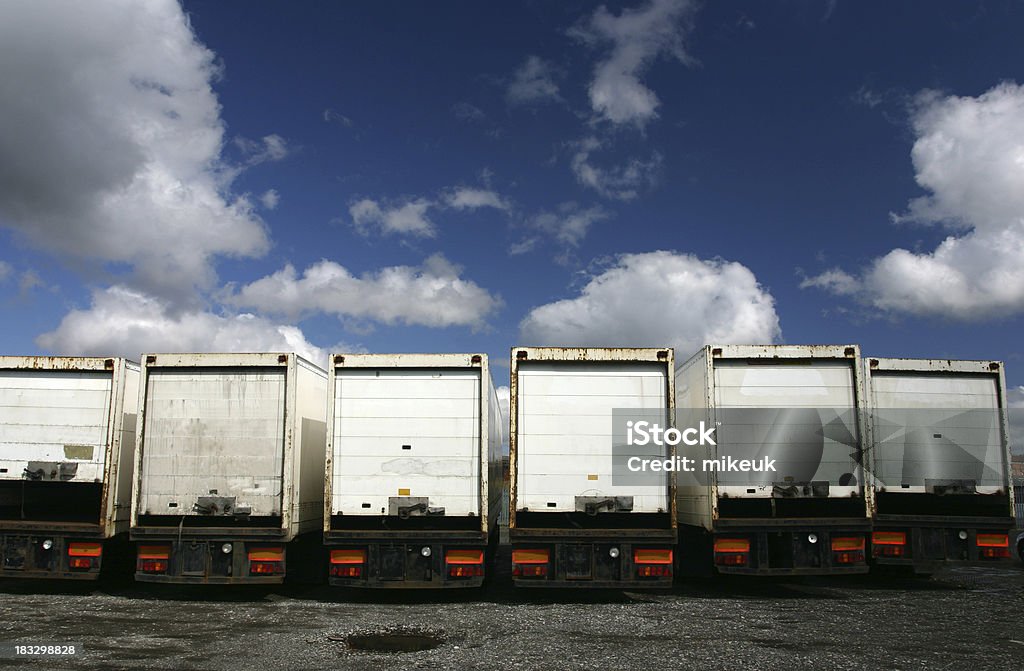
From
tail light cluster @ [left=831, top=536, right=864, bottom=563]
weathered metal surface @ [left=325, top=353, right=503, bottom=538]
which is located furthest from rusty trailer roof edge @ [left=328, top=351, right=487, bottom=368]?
tail light cluster @ [left=831, top=536, right=864, bottom=563]

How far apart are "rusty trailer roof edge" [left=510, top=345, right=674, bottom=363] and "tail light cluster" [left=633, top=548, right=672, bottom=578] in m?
2.65

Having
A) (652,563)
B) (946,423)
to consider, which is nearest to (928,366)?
(946,423)

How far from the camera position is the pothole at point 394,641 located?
8.12 metres

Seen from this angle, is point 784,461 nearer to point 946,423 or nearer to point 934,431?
point 934,431

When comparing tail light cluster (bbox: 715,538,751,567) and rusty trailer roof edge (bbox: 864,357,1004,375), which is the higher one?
rusty trailer roof edge (bbox: 864,357,1004,375)

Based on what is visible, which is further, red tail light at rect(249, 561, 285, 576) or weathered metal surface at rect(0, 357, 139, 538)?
weathered metal surface at rect(0, 357, 139, 538)

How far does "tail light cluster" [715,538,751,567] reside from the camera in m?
10.5

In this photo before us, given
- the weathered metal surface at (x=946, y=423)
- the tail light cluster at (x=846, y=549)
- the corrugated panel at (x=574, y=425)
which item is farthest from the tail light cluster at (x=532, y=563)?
the weathered metal surface at (x=946, y=423)

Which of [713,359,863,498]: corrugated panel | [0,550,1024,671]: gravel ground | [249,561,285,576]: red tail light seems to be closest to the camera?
[0,550,1024,671]: gravel ground

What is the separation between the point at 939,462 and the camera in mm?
11734

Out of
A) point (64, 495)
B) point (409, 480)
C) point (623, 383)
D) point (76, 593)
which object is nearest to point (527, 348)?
point (623, 383)

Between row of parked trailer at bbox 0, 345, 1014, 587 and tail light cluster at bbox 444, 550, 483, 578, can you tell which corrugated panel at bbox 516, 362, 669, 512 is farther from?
tail light cluster at bbox 444, 550, 483, 578

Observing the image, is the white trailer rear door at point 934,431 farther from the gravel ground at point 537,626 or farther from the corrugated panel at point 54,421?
the corrugated panel at point 54,421

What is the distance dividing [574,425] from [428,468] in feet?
7.07
